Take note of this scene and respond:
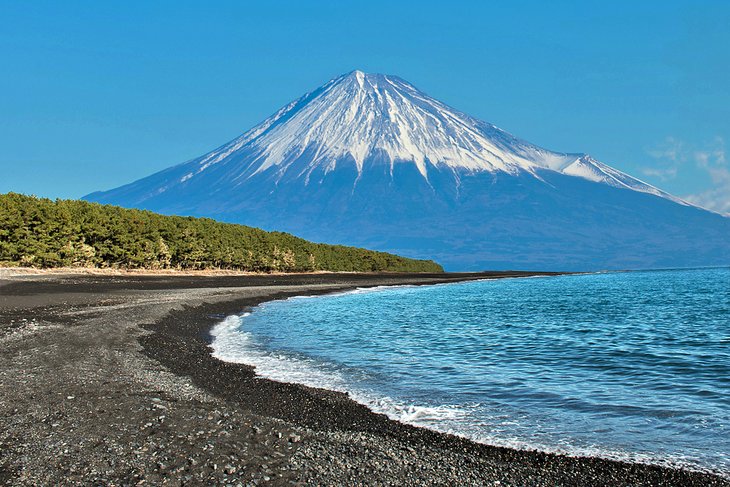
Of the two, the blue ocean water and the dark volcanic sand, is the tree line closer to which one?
the blue ocean water

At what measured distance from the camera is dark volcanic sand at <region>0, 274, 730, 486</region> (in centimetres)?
753

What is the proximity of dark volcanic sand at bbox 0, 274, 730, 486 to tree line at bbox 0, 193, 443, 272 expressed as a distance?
44.4 meters

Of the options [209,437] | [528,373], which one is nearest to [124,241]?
[528,373]

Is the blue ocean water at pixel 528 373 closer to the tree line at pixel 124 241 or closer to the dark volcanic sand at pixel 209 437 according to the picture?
the dark volcanic sand at pixel 209 437

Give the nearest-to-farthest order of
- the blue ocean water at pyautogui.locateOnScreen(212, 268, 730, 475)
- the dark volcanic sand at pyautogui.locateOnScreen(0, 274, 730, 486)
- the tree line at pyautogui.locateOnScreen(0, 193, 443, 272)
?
1. the dark volcanic sand at pyautogui.locateOnScreen(0, 274, 730, 486)
2. the blue ocean water at pyautogui.locateOnScreen(212, 268, 730, 475)
3. the tree line at pyautogui.locateOnScreen(0, 193, 443, 272)

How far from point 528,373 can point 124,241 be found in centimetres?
5835

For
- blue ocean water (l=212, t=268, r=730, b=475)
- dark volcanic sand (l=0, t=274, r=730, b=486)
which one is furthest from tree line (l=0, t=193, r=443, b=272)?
dark volcanic sand (l=0, t=274, r=730, b=486)

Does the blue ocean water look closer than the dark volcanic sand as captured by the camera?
No

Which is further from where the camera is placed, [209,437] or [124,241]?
[124,241]

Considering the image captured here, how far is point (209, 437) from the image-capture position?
886cm

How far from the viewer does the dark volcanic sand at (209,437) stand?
7531mm

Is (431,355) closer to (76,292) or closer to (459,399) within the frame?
(459,399)

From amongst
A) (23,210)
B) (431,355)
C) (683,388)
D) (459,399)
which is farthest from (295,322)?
(23,210)

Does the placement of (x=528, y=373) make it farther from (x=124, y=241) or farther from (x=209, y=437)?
(x=124, y=241)
